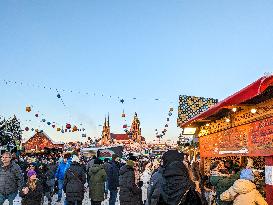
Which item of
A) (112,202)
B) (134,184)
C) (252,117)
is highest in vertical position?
→ (252,117)

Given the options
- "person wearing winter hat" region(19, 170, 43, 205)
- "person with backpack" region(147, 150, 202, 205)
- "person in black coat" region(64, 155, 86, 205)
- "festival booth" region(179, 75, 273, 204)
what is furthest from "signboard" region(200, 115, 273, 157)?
"person wearing winter hat" region(19, 170, 43, 205)

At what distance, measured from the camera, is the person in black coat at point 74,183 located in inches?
385

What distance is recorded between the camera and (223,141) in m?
11.2

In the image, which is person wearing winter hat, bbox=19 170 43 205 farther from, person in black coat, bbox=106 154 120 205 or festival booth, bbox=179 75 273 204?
person in black coat, bbox=106 154 120 205

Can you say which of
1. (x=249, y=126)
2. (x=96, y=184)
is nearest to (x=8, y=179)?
(x=96, y=184)

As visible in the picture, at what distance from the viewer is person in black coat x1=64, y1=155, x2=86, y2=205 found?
385 inches

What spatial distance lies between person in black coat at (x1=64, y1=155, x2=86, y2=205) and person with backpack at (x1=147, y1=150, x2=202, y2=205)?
5104 mm

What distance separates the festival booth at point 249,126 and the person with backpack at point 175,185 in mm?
1650

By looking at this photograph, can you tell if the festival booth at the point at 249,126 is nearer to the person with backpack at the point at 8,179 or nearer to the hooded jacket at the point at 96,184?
the hooded jacket at the point at 96,184

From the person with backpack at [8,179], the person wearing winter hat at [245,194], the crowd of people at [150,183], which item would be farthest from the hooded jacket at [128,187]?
the person wearing winter hat at [245,194]

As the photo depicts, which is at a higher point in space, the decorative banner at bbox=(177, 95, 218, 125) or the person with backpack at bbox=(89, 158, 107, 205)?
the decorative banner at bbox=(177, 95, 218, 125)

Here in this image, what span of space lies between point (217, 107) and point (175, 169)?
3361mm

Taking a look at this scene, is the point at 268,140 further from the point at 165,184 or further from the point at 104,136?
the point at 104,136

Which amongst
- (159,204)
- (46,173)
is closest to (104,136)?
(46,173)
